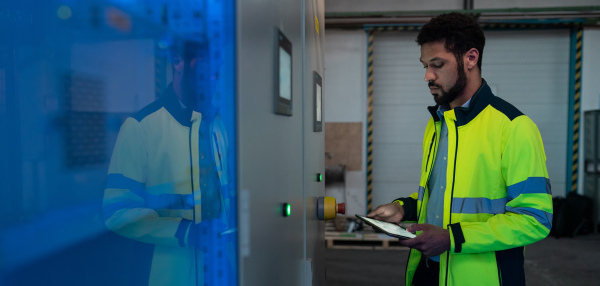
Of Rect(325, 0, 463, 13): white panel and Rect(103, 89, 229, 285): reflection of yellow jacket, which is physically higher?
Rect(325, 0, 463, 13): white panel

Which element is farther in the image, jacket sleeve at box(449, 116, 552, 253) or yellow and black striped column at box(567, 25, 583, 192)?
yellow and black striped column at box(567, 25, 583, 192)

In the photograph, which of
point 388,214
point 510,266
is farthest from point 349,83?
point 510,266

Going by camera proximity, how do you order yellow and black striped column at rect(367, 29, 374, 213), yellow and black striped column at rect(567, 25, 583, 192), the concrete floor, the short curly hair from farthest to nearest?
yellow and black striped column at rect(367, 29, 374, 213) → yellow and black striped column at rect(567, 25, 583, 192) → the concrete floor → the short curly hair

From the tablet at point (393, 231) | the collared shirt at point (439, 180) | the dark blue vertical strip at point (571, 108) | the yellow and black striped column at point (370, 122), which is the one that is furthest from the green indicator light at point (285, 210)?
the dark blue vertical strip at point (571, 108)

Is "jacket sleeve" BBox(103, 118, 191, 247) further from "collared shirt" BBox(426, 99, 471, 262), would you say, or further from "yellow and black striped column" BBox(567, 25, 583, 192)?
"yellow and black striped column" BBox(567, 25, 583, 192)

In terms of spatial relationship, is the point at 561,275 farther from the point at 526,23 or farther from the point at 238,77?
the point at 238,77

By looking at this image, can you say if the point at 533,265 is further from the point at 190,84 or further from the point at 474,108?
the point at 190,84

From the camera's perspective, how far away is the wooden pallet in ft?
18.6

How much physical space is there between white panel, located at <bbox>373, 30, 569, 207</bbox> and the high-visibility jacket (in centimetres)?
543

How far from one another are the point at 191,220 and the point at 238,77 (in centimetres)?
25

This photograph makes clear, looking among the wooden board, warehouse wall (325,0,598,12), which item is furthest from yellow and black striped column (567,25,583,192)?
the wooden board

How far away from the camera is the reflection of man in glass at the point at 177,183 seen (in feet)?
1.77

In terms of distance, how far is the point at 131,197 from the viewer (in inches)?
21.6

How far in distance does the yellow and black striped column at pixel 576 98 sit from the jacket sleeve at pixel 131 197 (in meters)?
7.71
